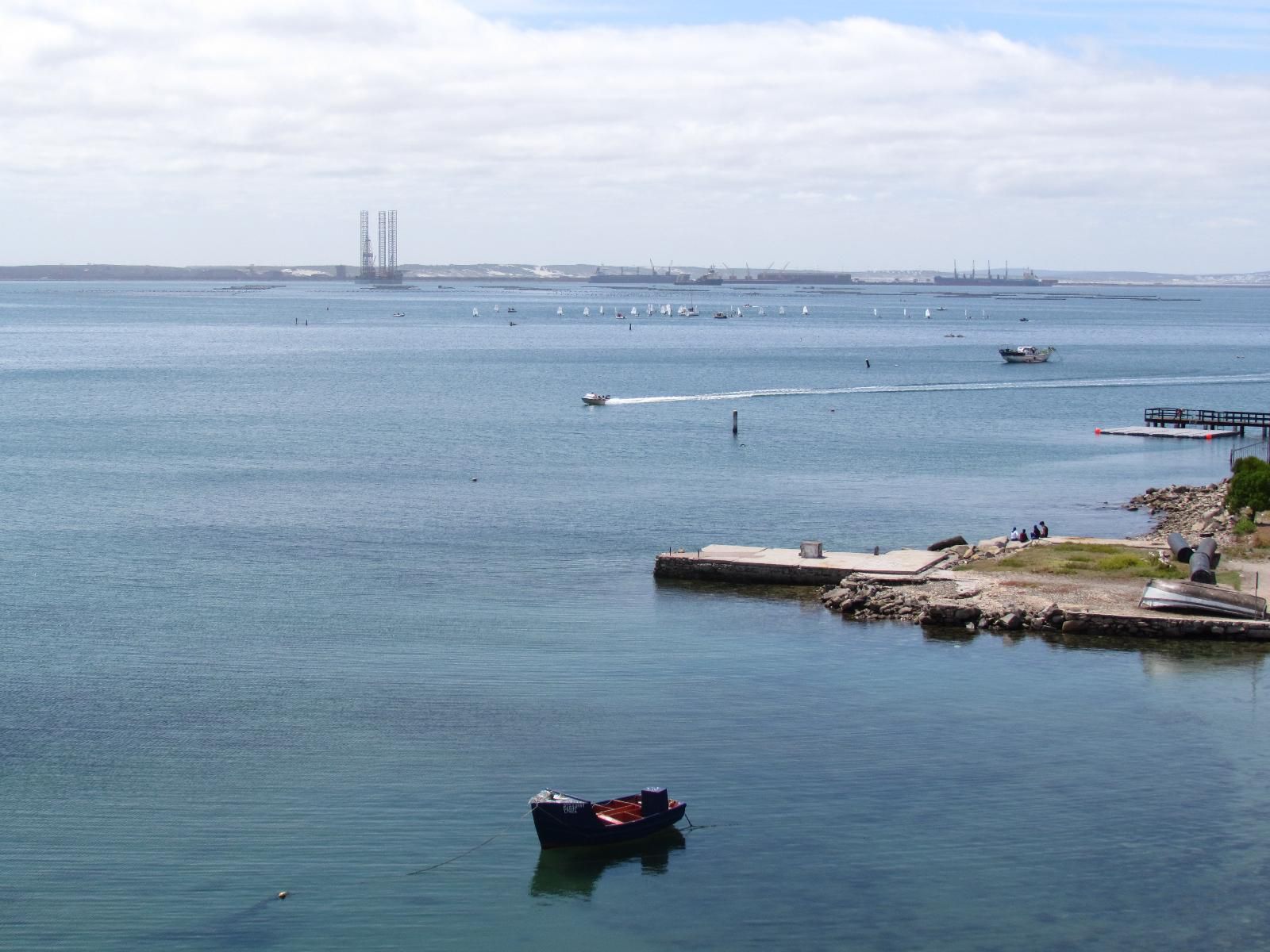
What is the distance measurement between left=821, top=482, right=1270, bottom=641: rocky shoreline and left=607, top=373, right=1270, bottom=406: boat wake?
2715 inches

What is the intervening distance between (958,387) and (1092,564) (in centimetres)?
8706

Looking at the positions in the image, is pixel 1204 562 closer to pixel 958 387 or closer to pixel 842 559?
pixel 842 559

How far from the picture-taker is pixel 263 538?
60344 mm

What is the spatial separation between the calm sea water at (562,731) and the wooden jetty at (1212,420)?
2488 centimetres

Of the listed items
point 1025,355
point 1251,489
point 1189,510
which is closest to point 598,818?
point 1251,489

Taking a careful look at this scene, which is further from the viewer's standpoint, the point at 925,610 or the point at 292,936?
the point at 925,610

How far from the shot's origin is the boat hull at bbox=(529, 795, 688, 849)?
30094 millimetres

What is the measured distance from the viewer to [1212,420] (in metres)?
100

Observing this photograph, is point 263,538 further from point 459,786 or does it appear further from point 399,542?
point 459,786

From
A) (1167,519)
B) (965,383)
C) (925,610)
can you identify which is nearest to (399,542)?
(925,610)

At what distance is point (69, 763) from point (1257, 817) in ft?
83.8

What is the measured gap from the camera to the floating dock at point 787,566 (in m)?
51.8

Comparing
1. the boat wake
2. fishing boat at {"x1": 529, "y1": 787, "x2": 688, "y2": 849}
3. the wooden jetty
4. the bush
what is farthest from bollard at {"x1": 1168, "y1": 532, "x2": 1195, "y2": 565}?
the boat wake

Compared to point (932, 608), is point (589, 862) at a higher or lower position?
lower
